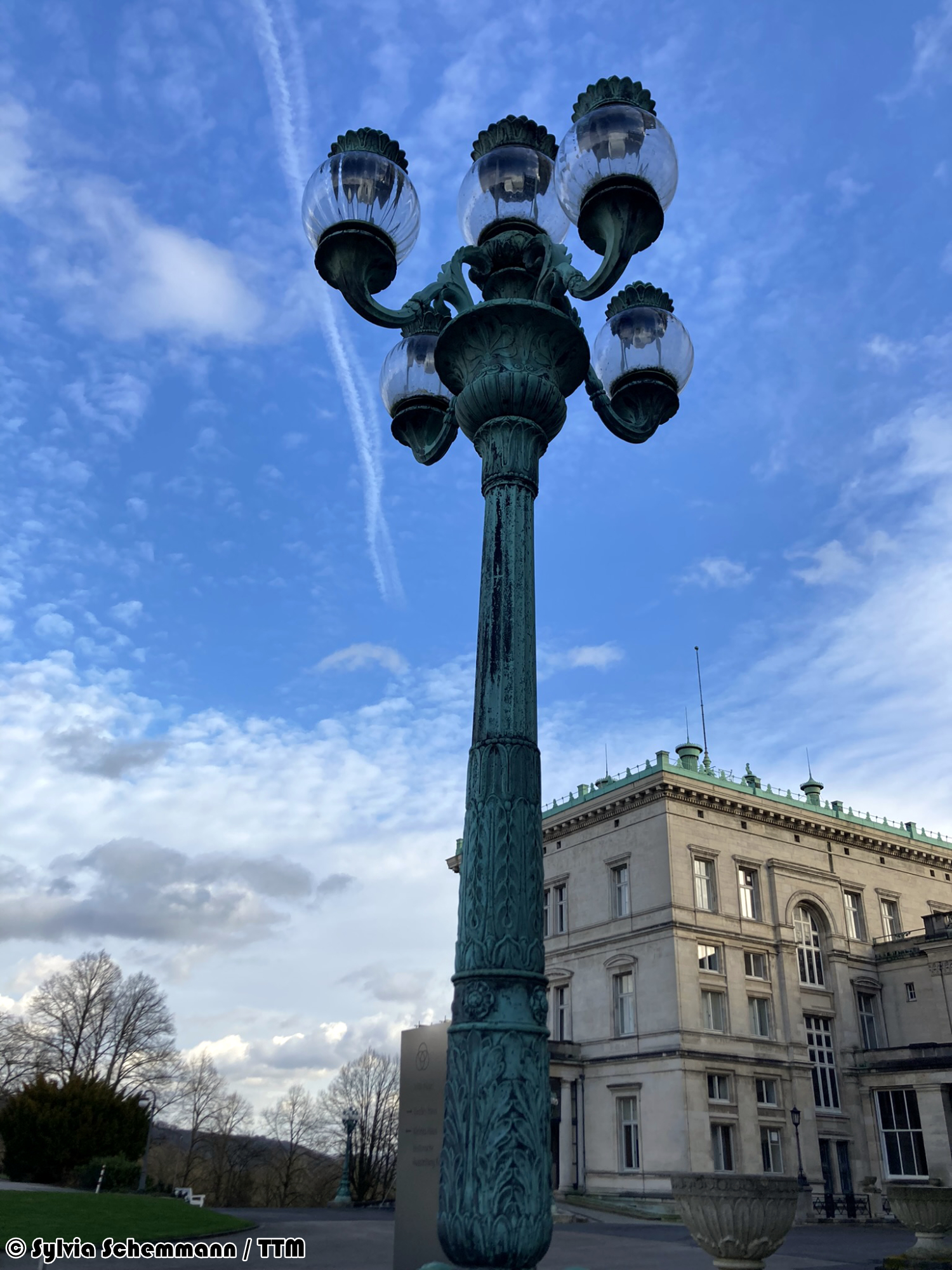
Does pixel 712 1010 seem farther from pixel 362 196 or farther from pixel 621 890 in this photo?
pixel 362 196

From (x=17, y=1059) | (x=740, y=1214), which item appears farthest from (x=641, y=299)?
(x=17, y=1059)

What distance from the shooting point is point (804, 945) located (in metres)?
A: 42.2

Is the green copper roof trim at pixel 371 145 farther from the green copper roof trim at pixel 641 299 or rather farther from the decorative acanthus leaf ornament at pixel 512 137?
the green copper roof trim at pixel 641 299

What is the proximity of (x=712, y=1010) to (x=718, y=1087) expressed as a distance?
110 inches

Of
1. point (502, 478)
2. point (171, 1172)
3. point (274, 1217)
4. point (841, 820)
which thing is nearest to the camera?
point (502, 478)

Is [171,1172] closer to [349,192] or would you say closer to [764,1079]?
[764,1079]

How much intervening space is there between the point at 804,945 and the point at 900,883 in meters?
8.36

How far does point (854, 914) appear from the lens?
44.9 m

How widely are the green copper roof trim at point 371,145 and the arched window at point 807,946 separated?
133ft

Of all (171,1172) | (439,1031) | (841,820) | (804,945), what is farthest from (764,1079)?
(171,1172)

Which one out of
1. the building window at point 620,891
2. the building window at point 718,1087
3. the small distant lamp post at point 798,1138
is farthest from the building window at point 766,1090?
the building window at point 620,891

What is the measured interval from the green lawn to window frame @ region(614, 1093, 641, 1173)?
18449 millimetres

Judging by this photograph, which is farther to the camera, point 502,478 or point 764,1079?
point 764,1079

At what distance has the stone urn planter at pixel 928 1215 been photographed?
49.6ft
